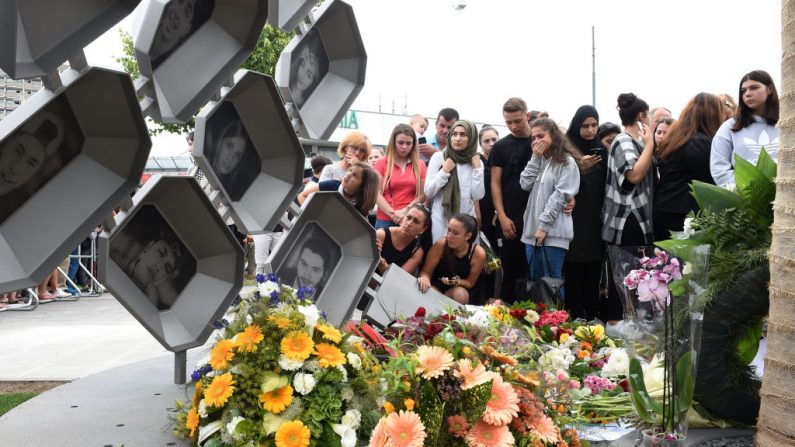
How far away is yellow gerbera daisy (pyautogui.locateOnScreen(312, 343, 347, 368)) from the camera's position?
2320 millimetres

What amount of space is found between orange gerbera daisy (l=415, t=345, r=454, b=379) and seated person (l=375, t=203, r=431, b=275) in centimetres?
291

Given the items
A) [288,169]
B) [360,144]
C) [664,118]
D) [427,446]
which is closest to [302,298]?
[427,446]

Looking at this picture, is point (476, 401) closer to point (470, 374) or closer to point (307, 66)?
point (470, 374)

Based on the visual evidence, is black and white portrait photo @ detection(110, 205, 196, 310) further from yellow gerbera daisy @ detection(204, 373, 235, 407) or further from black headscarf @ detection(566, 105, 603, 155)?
black headscarf @ detection(566, 105, 603, 155)

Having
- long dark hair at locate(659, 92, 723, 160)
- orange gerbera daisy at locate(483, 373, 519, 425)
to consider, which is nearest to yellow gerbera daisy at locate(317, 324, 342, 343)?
orange gerbera daisy at locate(483, 373, 519, 425)

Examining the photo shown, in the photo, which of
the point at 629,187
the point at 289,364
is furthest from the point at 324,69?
the point at 629,187

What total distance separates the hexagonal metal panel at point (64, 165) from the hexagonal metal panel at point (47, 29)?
14 centimetres

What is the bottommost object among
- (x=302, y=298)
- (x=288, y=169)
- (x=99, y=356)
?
(x=99, y=356)

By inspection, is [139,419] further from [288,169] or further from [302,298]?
[288,169]

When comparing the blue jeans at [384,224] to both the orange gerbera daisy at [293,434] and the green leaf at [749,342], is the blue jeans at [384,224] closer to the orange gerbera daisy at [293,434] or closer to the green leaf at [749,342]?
the green leaf at [749,342]

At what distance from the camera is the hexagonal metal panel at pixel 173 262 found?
2.95 meters

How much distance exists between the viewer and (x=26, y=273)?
2.51 meters

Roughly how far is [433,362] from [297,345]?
0.44 metres

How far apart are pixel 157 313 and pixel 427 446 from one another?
153 centimetres
